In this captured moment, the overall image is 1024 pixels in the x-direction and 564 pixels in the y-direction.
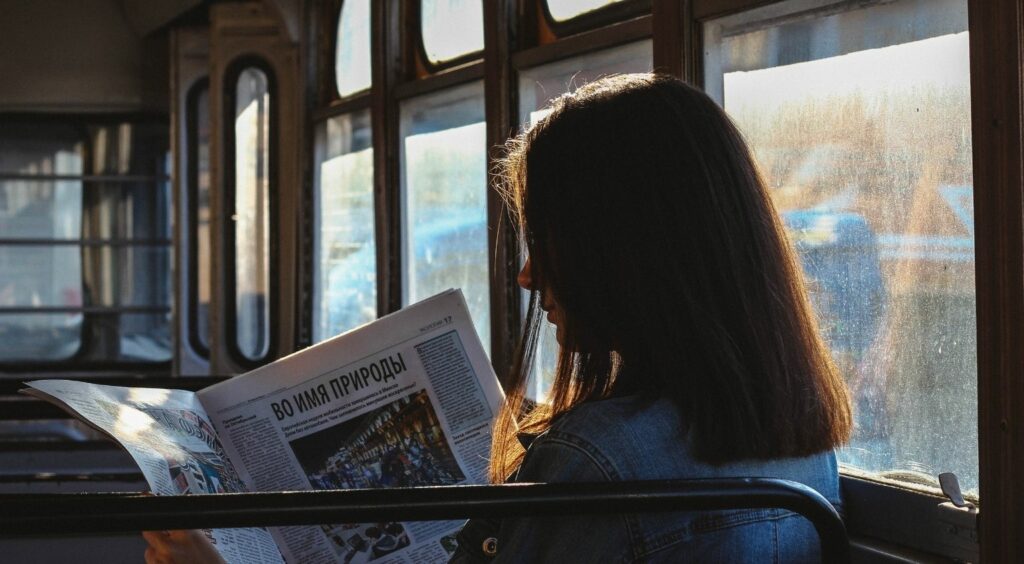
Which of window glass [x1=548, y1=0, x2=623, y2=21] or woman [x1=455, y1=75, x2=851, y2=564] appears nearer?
woman [x1=455, y1=75, x2=851, y2=564]

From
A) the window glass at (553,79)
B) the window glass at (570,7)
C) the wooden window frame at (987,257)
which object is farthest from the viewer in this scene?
the window glass at (570,7)

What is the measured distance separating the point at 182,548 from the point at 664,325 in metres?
0.50

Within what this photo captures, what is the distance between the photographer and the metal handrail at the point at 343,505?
2.73ft

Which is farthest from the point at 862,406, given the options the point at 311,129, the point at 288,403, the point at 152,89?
the point at 152,89

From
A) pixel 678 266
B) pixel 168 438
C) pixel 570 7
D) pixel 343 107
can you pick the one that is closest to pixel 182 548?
pixel 168 438

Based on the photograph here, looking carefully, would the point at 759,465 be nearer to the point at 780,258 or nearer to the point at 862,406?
the point at 780,258

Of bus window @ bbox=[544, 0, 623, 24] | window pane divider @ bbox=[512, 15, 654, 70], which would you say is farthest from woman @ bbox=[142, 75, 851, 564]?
bus window @ bbox=[544, 0, 623, 24]

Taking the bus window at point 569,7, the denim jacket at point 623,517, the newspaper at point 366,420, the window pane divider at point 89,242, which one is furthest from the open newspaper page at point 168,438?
the window pane divider at point 89,242

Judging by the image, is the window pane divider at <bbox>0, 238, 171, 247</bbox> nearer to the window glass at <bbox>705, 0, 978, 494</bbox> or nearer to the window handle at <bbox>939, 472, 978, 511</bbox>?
the window glass at <bbox>705, 0, 978, 494</bbox>

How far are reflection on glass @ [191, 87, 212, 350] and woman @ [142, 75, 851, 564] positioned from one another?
4438mm

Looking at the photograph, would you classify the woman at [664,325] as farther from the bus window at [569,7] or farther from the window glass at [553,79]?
the bus window at [569,7]

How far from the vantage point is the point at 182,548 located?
1.08m

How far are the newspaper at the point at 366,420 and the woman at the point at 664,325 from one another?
1.20ft

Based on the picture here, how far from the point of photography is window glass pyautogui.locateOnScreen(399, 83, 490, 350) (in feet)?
9.64
